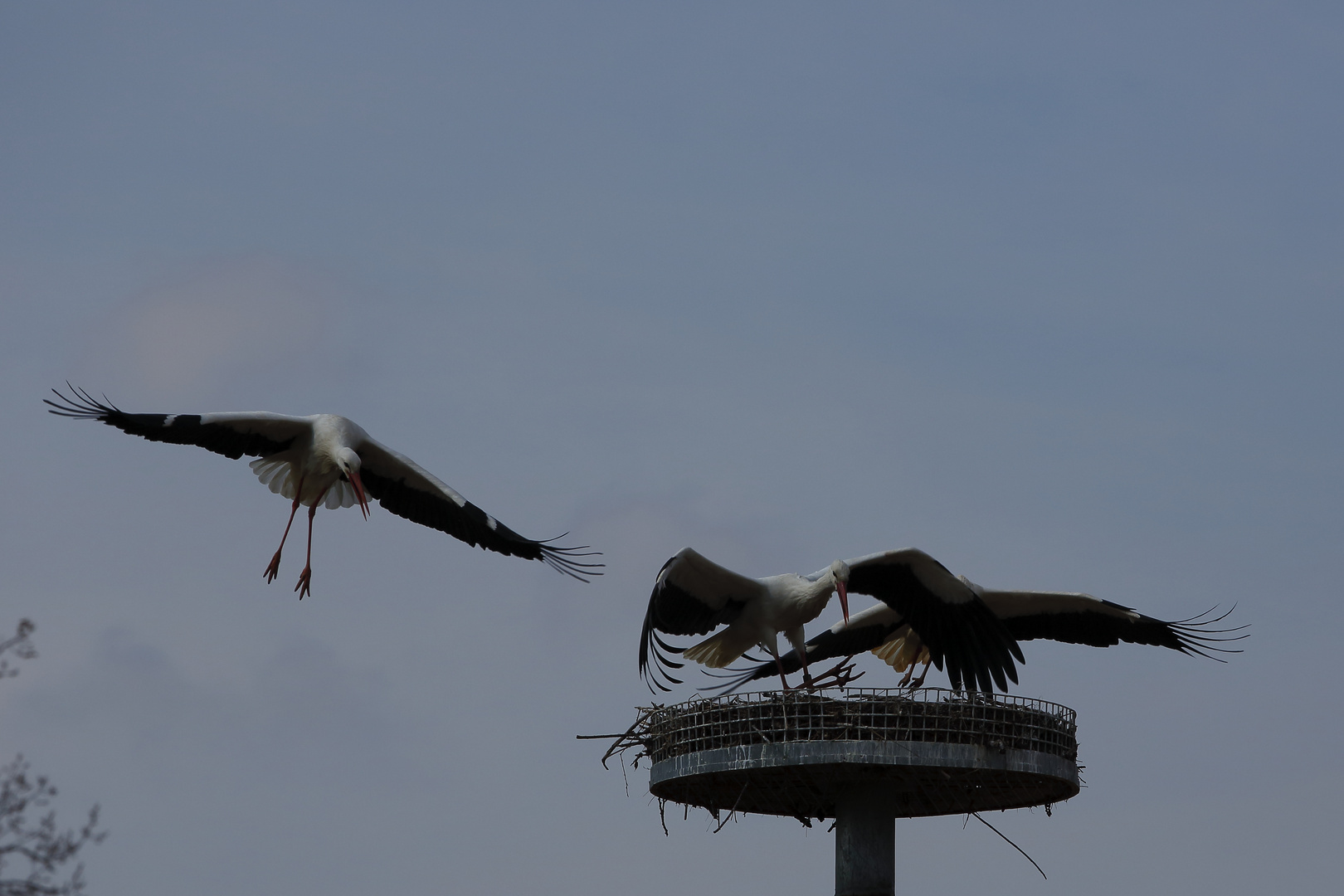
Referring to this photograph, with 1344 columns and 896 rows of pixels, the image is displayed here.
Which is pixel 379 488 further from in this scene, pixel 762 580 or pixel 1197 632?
pixel 1197 632

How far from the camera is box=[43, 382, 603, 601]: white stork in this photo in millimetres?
20266

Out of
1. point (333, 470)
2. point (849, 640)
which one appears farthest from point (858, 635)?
point (333, 470)

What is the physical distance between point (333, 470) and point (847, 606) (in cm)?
627

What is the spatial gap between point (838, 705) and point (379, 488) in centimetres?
620

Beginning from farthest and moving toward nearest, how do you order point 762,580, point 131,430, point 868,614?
point 868,614
point 762,580
point 131,430

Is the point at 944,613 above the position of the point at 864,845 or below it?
above

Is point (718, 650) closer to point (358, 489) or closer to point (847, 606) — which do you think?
point (847, 606)

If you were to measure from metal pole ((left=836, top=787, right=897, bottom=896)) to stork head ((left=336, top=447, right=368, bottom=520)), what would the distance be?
6.78 metres

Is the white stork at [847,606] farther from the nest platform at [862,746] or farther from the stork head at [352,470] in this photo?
the stork head at [352,470]

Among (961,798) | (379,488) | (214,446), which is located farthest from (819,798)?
(214,446)

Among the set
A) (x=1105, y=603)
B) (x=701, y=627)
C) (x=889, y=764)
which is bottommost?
(x=889, y=764)

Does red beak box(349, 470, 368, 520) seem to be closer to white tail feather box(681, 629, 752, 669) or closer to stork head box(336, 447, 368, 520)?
stork head box(336, 447, 368, 520)

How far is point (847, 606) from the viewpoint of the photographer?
70.1ft

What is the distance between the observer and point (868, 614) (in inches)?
945
